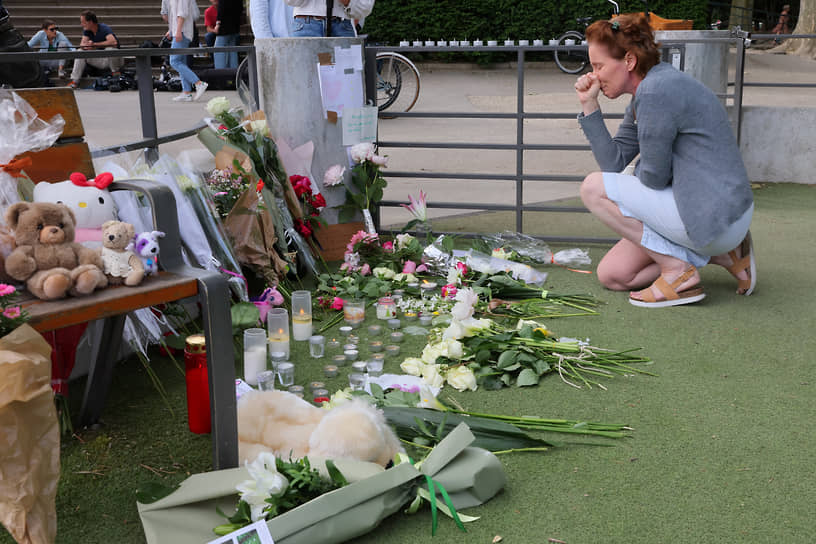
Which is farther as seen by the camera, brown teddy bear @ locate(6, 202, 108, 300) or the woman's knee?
the woman's knee

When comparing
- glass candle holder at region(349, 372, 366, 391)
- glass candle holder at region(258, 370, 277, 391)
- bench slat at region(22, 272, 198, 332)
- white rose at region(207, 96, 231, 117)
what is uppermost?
white rose at region(207, 96, 231, 117)

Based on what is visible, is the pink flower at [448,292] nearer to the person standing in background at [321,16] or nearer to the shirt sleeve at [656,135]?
the shirt sleeve at [656,135]

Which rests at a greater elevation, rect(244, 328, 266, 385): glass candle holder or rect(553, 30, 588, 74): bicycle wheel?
rect(553, 30, 588, 74): bicycle wheel

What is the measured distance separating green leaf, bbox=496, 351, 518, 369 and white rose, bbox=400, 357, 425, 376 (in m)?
0.28

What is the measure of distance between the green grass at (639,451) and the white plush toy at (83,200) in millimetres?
644

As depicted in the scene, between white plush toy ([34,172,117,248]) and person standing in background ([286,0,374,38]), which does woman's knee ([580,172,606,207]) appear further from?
white plush toy ([34,172,117,248])

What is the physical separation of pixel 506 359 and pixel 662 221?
1.16m

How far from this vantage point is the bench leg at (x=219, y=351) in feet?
6.49

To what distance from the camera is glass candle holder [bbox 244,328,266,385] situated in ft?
9.61

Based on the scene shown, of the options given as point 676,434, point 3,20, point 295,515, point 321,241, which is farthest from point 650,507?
point 3,20

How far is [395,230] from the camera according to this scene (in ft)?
16.7

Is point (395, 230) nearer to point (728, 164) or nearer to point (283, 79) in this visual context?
point (283, 79)

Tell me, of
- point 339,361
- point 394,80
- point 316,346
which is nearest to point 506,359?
point 339,361

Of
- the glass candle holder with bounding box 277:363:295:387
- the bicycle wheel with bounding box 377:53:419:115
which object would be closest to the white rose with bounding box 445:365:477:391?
the glass candle holder with bounding box 277:363:295:387
